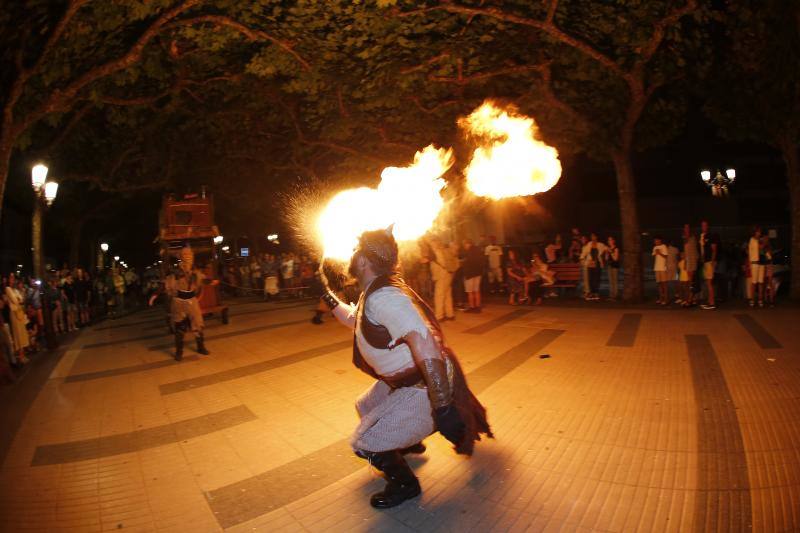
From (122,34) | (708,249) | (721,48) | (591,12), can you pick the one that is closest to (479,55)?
(591,12)

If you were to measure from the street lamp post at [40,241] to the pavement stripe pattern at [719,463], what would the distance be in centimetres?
1290

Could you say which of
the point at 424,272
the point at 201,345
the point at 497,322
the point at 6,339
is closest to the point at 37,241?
the point at 6,339

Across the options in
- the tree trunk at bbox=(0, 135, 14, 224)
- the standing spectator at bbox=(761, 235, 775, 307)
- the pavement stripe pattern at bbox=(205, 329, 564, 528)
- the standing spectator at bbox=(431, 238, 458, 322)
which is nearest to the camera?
the pavement stripe pattern at bbox=(205, 329, 564, 528)

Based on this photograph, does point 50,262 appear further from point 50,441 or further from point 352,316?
point 352,316

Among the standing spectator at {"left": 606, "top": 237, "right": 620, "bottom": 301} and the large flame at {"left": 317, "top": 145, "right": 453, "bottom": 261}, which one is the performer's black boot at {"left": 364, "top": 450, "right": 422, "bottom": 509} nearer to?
the large flame at {"left": 317, "top": 145, "right": 453, "bottom": 261}

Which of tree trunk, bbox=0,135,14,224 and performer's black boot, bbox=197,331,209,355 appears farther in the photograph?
performer's black boot, bbox=197,331,209,355

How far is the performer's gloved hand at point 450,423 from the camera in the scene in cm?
310

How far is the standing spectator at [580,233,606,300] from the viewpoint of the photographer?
45.0 ft

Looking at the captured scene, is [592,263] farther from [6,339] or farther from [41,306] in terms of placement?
[41,306]

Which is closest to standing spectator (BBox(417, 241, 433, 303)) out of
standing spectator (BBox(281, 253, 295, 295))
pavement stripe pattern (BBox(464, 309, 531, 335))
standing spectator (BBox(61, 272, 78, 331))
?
pavement stripe pattern (BBox(464, 309, 531, 335))

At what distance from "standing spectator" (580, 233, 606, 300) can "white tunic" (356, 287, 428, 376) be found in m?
11.7

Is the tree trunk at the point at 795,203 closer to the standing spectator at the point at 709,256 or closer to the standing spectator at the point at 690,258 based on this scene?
the standing spectator at the point at 709,256

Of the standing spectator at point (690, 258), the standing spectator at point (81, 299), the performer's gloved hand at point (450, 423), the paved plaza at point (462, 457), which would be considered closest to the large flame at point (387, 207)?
the performer's gloved hand at point (450, 423)

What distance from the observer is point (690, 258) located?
37.0ft
